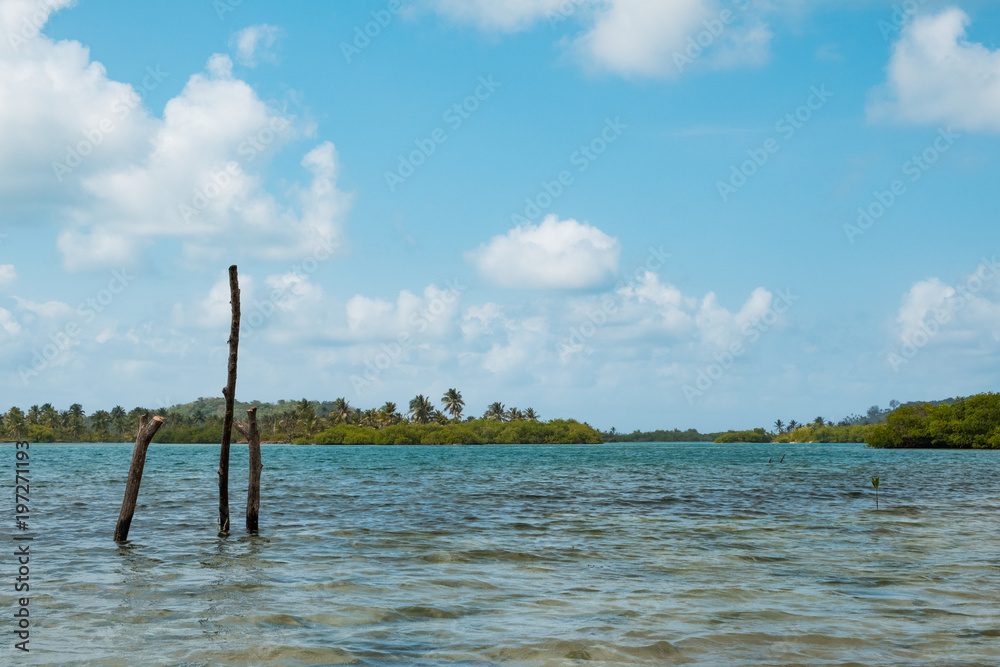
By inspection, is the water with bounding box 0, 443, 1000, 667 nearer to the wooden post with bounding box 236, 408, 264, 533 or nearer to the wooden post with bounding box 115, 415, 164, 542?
the wooden post with bounding box 236, 408, 264, 533

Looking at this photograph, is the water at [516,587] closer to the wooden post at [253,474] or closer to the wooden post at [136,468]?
the wooden post at [253,474]

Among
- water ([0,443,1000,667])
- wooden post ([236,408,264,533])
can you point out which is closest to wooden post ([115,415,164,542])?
water ([0,443,1000,667])

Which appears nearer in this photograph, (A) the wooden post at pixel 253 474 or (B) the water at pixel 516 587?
(B) the water at pixel 516 587

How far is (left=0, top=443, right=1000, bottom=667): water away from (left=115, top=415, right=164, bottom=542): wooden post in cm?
62

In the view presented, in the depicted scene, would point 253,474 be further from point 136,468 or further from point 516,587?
point 516,587

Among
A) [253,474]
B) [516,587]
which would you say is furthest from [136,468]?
[516,587]

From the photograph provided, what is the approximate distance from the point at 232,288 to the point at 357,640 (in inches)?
485

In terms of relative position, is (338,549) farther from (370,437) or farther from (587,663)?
(370,437)

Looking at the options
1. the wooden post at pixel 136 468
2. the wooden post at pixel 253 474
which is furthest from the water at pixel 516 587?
the wooden post at pixel 136 468

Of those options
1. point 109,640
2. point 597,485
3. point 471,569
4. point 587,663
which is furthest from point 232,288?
point 597,485

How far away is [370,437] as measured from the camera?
190500mm

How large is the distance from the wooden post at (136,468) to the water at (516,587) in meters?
0.62

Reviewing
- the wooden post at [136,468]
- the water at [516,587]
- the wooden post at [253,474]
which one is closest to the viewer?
the water at [516,587]

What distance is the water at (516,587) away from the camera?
9977 millimetres
